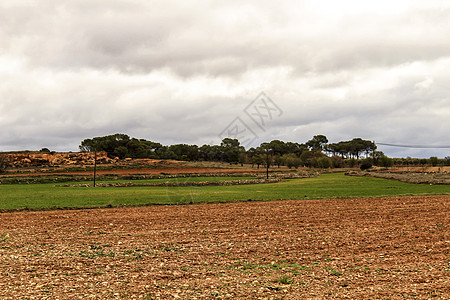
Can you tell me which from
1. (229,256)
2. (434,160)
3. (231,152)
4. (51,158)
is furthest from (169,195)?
(434,160)

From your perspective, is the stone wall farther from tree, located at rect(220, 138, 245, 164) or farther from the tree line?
tree, located at rect(220, 138, 245, 164)

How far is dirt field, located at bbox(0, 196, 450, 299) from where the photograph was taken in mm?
9414

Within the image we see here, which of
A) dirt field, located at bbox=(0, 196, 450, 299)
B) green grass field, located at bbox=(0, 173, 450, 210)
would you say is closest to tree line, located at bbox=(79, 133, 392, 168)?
green grass field, located at bbox=(0, 173, 450, 210)

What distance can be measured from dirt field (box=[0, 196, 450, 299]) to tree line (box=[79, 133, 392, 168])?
335 feet

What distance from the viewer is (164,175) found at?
85688mm

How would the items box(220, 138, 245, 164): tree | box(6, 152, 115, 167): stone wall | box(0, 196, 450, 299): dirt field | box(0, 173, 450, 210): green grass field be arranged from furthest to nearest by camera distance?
box(220, 138, 245, 164): tree, box(6, 152, 115, 167): stone wall, box(0, 173, 450, 210): green grass field, box(0, 196, 450, 299): dirt field

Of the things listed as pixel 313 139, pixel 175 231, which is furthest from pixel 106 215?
pixel 313 139

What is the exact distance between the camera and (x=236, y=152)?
15025 centimetres

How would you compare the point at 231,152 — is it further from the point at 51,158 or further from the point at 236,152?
the point at 51,158

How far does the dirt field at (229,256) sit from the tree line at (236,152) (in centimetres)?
10212

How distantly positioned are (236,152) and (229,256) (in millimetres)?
137192

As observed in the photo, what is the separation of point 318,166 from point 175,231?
118m

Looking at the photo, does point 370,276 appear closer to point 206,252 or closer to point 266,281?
point 266,281

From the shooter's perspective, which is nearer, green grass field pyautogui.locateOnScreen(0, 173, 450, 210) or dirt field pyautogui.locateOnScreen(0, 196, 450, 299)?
dirt field pyautogui.locateOnScreen(0, 196, 450, 299)
